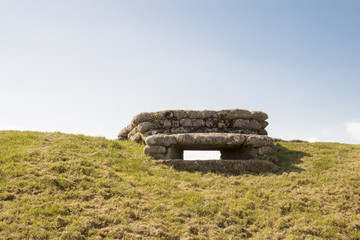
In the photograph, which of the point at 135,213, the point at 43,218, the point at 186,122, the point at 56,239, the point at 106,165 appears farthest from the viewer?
the point at 186,122

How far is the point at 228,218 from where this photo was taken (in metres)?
7.70

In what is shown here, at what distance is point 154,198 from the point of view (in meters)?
8.41

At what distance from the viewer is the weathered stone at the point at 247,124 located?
13637 mm

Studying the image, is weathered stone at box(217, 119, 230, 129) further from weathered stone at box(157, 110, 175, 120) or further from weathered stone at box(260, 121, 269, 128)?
weathered stone at box(157, 110, 175, 120)

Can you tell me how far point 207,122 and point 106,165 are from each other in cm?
527

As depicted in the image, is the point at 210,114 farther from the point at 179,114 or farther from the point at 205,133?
the point at 205,133

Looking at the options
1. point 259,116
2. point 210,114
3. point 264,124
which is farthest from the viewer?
point 264,124

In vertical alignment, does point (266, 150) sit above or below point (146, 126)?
below

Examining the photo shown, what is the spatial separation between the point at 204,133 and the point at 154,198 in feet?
14.6

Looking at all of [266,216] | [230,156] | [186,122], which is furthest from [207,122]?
[266,216]

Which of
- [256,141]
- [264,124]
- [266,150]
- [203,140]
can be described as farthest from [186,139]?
[264,124]

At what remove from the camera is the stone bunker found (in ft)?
38.4

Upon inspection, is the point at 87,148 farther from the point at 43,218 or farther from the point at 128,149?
the point at 43,218

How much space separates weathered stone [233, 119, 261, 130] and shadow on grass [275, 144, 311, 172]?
5.14 ft
